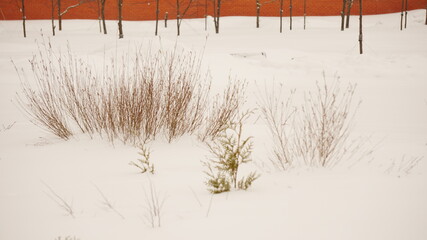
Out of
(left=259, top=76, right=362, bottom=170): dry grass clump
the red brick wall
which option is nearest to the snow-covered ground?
(left=259, top=76, right=362, bottom=170): dry grass clump

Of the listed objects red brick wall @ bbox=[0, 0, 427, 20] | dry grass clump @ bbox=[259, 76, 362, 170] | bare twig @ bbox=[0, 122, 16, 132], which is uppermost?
red brick wall @ bbox=[0, 0, 427, 20]

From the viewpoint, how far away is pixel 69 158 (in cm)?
388

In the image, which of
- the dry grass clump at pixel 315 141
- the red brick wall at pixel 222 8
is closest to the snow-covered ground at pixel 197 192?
the dry grass clump at pixel 315 141

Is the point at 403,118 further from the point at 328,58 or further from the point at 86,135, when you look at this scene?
the point at 328,58

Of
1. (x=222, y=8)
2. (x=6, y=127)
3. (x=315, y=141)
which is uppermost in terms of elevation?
(x=222, y=8)

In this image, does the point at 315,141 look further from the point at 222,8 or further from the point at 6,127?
the point at 222,8

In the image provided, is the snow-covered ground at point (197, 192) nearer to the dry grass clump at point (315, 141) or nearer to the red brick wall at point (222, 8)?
the dry grass clump at point (315, 141)

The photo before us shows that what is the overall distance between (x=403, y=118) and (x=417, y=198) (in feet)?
12.6

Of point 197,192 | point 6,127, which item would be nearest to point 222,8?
point 6,127

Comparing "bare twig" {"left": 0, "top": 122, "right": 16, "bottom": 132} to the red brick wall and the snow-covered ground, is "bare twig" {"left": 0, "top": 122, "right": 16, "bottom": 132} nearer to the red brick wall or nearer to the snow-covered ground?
the snow-covered ground

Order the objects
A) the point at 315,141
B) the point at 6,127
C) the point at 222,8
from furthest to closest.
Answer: the point at 222,8
the point at 6,127
the point at 315,141

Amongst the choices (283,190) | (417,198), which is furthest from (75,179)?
(417,198)

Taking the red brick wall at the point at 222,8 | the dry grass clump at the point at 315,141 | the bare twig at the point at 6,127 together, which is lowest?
the bare twig at the point at 6,127

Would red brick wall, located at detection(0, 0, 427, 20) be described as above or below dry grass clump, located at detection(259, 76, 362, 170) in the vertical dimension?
above
